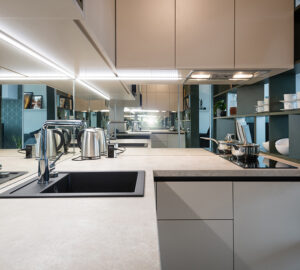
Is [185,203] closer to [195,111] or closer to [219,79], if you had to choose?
[219,79]

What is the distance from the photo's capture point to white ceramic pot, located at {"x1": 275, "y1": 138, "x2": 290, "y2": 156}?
2156 mm

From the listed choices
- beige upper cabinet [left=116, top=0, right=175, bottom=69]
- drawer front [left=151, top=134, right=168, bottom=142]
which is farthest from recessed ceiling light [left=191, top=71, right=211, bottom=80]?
drawer front [left=151, top=134, right=168, bottom=142]

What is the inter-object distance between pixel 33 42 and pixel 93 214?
926 mm

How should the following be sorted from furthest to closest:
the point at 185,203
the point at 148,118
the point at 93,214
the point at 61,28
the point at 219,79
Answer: the point at 148,118 < the point at 219,79 < the point at 185,203 < the point at 61,28 < the point at 93,214

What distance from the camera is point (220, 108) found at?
11.8ft

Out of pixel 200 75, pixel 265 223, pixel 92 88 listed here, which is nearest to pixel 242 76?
pixel 200 75

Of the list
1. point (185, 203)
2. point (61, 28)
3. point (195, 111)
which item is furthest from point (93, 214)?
point (195, 111)

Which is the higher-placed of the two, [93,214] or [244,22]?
[244,22]

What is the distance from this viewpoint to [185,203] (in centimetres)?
151

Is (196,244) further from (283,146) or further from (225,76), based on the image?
(225,76)

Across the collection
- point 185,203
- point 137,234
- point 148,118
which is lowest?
point 185,203

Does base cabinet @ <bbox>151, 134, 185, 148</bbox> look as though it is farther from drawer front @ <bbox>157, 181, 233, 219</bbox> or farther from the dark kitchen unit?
drawer front @ <bbox>157, 181, 233, 219</bbox>

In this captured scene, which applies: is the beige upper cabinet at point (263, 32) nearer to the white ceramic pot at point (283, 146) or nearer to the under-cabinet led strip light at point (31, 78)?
the white ceramic pot at point (283, 146)

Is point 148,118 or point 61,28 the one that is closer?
point 61,28
